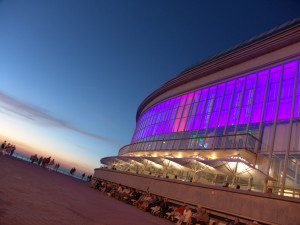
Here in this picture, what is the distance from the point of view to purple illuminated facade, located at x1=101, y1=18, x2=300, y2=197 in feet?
51.4

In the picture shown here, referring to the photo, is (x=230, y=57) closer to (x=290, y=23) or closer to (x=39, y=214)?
(x=290, y=23)

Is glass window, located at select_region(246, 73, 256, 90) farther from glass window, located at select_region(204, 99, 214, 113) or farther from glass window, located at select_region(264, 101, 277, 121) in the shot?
glass window, located at select_region(204, 99, 214, 113)

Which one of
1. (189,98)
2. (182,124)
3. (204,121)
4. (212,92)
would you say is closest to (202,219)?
(204,121)

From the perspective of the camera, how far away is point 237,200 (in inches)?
476

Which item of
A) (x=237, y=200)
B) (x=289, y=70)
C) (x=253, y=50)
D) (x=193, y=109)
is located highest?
(x=253, y=50)

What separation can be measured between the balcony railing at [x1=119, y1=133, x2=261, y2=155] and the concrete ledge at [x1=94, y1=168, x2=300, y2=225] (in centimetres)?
510

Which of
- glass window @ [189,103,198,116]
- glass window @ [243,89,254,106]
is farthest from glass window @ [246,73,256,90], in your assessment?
glass window @ [189,103,198,116]

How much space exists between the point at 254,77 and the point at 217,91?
417 cm

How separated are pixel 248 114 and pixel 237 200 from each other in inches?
366

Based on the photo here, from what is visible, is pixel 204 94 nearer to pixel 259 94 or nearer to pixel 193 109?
pixel 193 109

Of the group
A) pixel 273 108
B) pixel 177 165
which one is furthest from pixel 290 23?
pixel 177 165

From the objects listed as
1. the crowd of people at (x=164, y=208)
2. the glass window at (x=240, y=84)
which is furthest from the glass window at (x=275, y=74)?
the crowd of people at (x=164, y=208)

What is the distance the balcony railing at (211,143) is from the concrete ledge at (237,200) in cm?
510

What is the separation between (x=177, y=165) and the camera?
18.2m
